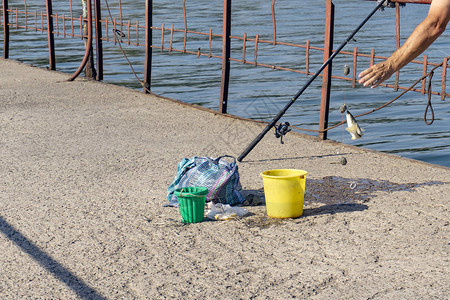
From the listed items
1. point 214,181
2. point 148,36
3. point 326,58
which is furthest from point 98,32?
point 214,181

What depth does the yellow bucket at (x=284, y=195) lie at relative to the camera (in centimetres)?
513

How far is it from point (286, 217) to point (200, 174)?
30.3 inches

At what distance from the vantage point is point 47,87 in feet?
36.0

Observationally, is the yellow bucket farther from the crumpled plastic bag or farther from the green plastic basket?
the green plastic basket

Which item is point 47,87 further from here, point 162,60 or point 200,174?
point 162,60

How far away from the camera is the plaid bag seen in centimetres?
549

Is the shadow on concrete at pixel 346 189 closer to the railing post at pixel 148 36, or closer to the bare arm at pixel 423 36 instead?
the bare arm at pixel 423 36

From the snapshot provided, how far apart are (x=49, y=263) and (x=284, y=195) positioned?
1.68 meters

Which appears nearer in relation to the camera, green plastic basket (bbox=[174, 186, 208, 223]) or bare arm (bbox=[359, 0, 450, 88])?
bare arm (bbox=[359, 0, 450, 88])

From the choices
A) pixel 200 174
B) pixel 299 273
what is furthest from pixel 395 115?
pixel 299 273

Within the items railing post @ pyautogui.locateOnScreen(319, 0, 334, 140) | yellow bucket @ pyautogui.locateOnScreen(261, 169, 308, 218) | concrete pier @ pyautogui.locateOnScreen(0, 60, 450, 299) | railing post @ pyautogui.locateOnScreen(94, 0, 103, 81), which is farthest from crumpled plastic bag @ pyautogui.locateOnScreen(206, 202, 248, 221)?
railing post @ pyautogui.locateOnScreen(94, 0, 103, 81)

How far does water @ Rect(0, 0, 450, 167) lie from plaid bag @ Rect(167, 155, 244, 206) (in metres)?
4.80

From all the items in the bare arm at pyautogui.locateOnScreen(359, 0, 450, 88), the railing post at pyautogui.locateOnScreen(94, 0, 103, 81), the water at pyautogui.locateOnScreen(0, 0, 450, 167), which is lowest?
the water at pyautogui.locateOnScreen(0, 0, 450, 167)

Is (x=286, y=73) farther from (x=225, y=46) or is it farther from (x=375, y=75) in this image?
(x=375, y=75)
